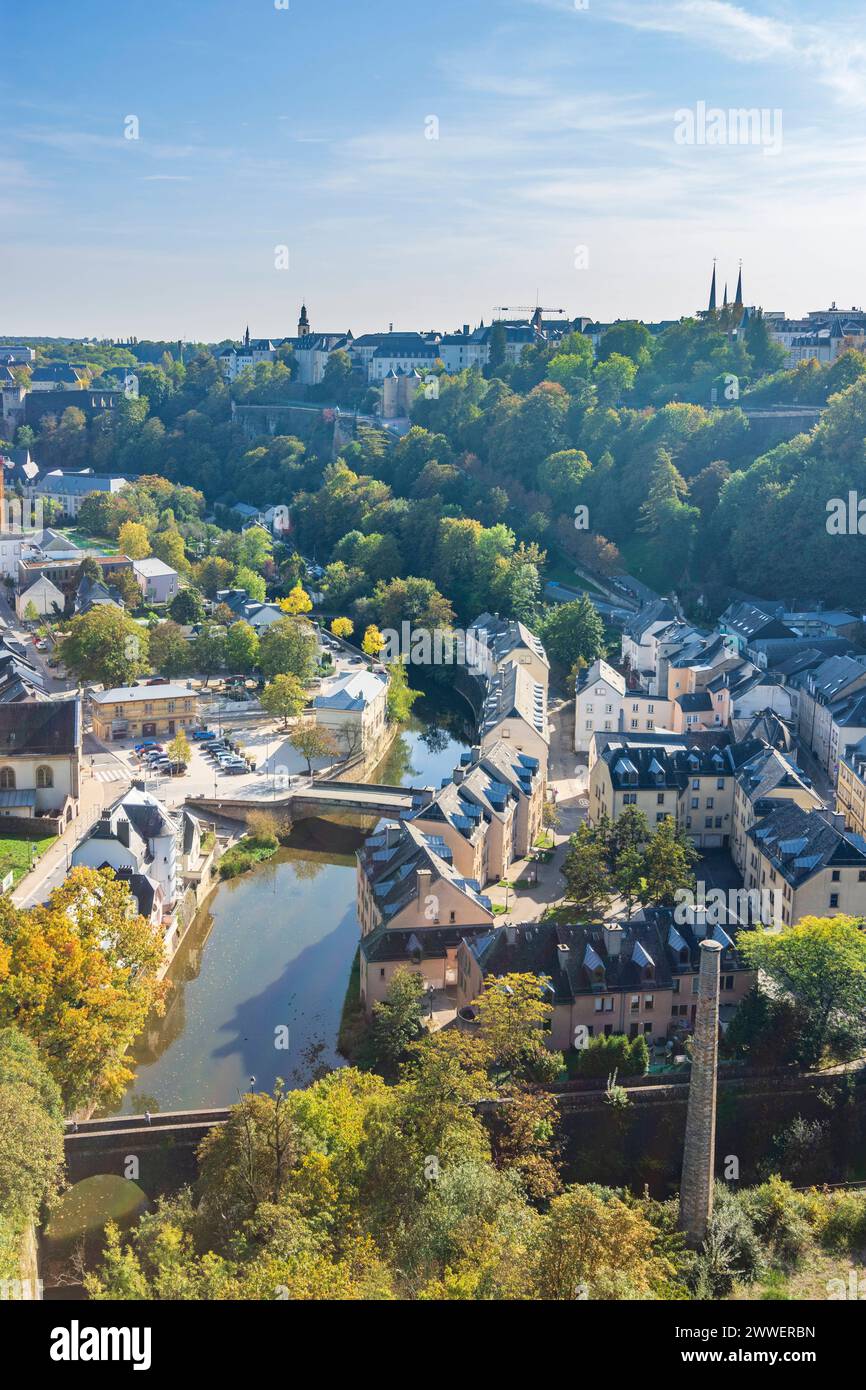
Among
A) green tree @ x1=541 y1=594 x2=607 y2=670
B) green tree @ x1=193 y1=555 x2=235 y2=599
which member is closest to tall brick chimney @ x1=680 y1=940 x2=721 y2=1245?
green tree @ x1=541 y1=594 x2=607 y2=670

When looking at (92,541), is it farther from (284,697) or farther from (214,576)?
(284,697)

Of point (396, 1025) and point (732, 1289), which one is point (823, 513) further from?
point (732, 1289)

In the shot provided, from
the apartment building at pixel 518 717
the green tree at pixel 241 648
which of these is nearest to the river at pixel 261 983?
the apartment building at pixel 518 717

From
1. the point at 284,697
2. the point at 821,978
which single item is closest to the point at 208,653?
the point at 284,697

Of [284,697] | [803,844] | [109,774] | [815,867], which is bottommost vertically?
[109,774]
